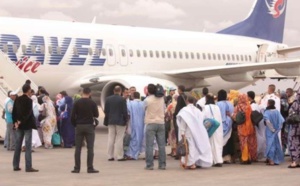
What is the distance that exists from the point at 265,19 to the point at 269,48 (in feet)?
8.53

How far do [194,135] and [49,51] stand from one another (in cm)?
943

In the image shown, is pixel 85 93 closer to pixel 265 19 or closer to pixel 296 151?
pixel 296 151

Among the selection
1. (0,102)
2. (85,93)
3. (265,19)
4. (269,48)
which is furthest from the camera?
(265,19)

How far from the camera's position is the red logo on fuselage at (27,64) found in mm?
19422

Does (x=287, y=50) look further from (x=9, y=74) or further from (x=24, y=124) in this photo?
(x=24, y=124)

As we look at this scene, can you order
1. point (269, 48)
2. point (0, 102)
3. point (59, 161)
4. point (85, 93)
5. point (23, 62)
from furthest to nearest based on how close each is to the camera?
point (269, 48) < point (23, 62) < point (0, 102) < point (59, 161) < point (85, 93)

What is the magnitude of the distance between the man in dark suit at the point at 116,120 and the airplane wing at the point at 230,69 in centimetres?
971

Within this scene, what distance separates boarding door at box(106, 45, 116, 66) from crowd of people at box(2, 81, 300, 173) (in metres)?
7.77

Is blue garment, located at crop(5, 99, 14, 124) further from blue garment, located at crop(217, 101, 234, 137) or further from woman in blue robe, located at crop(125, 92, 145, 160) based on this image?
blue garment, located at crop(217, 101, 234, 137)

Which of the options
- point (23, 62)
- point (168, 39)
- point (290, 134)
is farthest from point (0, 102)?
point (168, 39)

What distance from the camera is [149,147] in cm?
1159

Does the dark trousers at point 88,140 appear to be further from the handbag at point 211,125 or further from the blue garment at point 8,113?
the blue garment at point 8,113

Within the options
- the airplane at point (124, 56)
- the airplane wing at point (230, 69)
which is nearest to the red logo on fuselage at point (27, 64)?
the airplane at point (124, 56)

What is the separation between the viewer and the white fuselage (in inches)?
776
